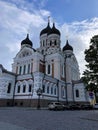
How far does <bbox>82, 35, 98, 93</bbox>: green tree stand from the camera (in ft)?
58.3

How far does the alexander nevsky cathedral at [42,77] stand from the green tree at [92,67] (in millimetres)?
12334

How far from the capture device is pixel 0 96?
100ft

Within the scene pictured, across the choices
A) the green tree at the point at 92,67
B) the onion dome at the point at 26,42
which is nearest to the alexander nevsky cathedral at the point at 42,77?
the onion dome at the point at 26,42

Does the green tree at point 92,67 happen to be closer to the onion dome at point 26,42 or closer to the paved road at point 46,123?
the paved road at point 46,123

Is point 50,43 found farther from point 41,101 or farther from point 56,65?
point 41,101

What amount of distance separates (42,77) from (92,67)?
616 inches

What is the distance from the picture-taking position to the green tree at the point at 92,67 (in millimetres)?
17777

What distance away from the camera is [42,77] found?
1256 inches

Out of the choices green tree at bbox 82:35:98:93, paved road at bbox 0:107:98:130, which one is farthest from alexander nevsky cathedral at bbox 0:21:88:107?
paved road at bbox 0:107:98:130

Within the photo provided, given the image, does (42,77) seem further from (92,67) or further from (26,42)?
(26,42)

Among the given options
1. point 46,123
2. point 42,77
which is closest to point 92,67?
point 46,123

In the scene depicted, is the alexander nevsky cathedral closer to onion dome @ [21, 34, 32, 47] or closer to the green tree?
onion dome @ [21, 34, 32, 47]

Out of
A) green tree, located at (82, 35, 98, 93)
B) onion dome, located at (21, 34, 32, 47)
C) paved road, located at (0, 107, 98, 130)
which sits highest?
onion dome, located at (21, 34, 32, 47)

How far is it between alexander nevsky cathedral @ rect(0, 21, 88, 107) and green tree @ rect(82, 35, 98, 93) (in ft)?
40.5
